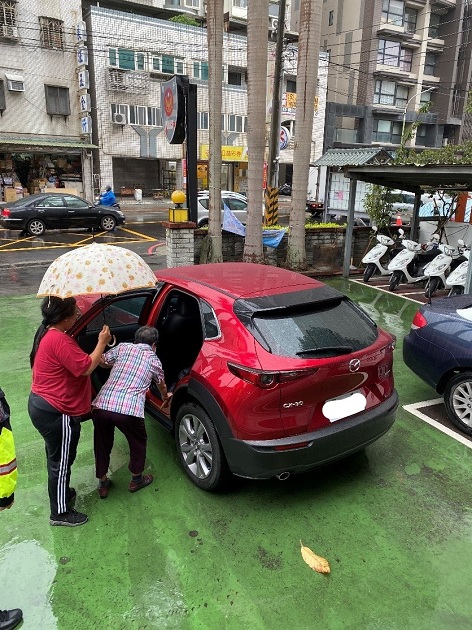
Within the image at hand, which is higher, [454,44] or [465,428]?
[454,44]

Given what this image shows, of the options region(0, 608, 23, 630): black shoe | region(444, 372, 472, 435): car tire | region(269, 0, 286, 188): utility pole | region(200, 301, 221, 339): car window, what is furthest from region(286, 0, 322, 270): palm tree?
region(0, 608, 23, 630): black shoe

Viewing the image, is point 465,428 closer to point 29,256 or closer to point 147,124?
point 29,256

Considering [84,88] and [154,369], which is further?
[84,88]

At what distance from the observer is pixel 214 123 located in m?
9.93

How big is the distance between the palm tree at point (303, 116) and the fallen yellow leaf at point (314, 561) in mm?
7970

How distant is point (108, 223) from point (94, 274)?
15794 mm

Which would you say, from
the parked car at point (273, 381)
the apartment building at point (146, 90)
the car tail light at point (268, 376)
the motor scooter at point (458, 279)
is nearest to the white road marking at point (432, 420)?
the parked car at point (273, 381)

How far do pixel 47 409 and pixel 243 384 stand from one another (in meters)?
1.17

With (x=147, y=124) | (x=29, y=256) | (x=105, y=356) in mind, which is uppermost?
(x=147, y=124)

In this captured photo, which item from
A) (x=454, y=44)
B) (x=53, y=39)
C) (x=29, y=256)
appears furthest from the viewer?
(x=454, y=44)

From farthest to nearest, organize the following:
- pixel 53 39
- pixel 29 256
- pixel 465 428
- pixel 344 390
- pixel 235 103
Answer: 1. pixel 235 103
2. pixel 53 39
3. pixel 29 256
4. pixel 465 428
5. pixel 344 390

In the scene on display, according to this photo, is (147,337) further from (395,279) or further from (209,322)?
(395,279)

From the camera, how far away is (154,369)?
3.16 meters

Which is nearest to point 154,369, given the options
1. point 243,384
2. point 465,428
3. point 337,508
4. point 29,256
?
point 243,384
